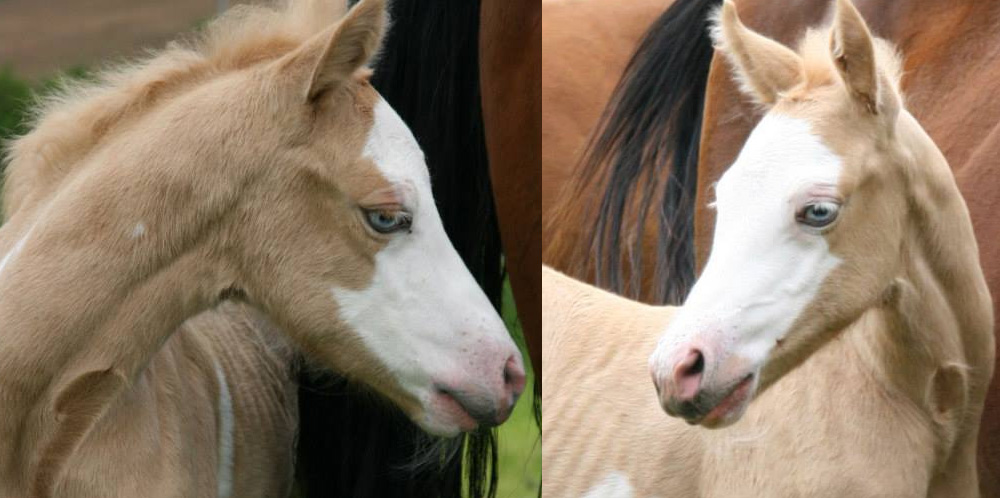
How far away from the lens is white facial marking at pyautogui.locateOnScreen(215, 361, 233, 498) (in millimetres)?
2590

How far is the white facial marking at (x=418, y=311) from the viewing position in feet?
7.39

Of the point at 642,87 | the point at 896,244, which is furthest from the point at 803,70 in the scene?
the point at 642,87

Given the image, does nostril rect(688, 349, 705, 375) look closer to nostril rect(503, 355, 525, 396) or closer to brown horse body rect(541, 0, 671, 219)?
nostril rect(503, 355, 525, 396)

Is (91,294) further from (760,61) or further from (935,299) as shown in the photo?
(935,299)

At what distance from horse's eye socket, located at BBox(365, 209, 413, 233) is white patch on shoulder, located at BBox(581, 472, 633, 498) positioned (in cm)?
63

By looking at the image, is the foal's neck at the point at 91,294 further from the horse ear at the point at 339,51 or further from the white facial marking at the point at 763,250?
the white facial marking at the point at 763,250

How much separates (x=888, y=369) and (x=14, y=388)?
1324mm

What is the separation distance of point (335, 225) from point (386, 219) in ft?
0.26

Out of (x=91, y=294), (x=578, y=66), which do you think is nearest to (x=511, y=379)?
(x=91, y=294)

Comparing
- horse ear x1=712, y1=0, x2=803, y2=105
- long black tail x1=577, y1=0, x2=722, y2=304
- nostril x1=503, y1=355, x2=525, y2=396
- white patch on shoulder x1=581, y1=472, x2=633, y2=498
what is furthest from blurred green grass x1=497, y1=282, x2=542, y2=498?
horse ear x1=712, y1=0, x2=803, y2=105

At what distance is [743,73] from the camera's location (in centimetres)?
231

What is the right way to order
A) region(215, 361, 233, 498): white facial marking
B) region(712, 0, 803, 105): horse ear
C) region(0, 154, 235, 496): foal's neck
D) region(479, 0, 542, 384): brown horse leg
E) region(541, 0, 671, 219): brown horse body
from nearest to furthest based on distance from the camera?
region(0, 154, 235, 496): foal's neck
region(712, 0, 803, 105): horse ear
region(215, 361, 233, 498): white facial marking
region(479, 0, 542, 384): brown horse leg
region(541, 0, 671, 219): brown horse body

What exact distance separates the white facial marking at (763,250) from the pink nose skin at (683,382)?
44 mm

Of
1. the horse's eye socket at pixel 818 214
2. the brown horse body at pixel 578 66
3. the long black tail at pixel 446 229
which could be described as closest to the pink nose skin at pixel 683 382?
the horse's eye socket at pixel 818 214
